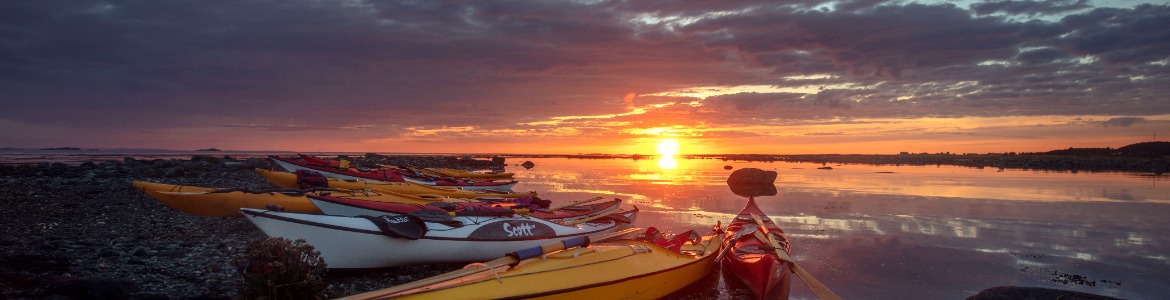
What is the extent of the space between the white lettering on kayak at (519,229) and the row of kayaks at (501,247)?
17 mm

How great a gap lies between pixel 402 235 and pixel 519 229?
2.18 metres

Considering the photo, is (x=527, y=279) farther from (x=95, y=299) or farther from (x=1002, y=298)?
(x=1002, y=298)

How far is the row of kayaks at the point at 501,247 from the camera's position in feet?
20.2

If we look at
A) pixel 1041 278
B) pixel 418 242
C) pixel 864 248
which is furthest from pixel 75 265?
pixel 1041 278

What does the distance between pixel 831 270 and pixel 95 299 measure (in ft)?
31.1

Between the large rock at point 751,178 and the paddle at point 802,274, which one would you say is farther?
the large rock at point 751,178

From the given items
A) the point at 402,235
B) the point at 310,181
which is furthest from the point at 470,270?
the point at 310,181

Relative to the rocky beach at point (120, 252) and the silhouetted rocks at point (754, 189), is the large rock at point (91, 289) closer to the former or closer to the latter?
the rocky beach at point (120, 252)

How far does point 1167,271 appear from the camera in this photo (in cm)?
944

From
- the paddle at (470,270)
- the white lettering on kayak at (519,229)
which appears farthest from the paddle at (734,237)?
the white lettering on kayak at (519,229)

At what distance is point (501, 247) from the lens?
939cm

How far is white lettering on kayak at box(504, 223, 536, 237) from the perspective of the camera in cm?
954

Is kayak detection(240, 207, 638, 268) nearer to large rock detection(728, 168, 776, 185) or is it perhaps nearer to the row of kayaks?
the row of kayaks

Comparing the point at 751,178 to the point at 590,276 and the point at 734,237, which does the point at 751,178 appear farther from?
the point at 590,276
